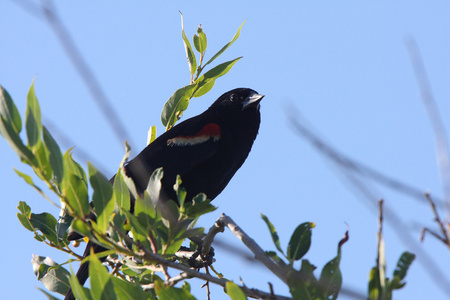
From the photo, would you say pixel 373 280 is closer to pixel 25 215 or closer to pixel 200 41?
pixel 25 215

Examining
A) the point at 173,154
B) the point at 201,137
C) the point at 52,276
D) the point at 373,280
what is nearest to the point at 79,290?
the point at 373,280

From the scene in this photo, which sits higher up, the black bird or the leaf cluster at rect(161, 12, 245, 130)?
the leaf cluster at rect(161, 12, 245, 130)

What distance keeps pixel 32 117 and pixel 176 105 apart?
188 cm

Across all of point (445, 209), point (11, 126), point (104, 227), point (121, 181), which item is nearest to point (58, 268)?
point (121, 181)

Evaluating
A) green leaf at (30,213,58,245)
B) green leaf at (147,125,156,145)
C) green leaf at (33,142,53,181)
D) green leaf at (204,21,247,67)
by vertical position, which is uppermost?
green leaf at (204,21,247,67)

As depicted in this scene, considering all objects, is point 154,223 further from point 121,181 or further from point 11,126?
point 11,126

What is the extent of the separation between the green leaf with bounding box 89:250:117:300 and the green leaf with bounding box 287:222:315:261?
58cm

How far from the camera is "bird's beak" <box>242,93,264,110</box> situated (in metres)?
4.57

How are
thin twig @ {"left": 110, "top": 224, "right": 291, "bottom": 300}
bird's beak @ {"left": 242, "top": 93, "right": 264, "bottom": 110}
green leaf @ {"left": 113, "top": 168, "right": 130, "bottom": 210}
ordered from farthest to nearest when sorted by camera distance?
bird's beak @ {"left": 242, "top": 93, "right": 264, "bottom": 110}, green leaf @ {"left": 113, "top": 168, "right": 130, "bottom": 210}, thin twig @ {"left": 110, "top": 224, "right": 291, "bottom": 300}

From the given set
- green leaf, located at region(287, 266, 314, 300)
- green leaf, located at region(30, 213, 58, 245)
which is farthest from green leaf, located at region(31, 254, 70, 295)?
green leaf, located at region(287, 266, 314, 300)

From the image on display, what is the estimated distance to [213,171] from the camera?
13.4 ft

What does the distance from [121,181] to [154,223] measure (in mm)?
268

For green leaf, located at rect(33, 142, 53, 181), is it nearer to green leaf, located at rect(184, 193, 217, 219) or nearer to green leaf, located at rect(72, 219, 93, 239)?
green leaf, located at rect(72, 219, 93, 239)

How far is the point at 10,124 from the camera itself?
5.51 feet
